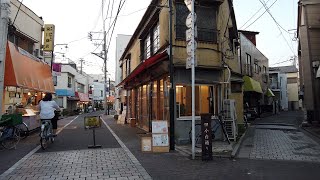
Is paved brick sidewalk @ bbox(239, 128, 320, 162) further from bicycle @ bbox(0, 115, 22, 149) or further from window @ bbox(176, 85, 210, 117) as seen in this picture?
bicycle @ bbox(0, 115, 22, 149)

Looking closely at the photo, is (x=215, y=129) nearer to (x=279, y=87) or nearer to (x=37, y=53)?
(x=37, y=53)

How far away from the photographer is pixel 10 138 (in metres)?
10.9

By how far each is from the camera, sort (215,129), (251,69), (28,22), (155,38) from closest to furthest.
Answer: (215,129)
(155,38)
(28,22)
(251,69)

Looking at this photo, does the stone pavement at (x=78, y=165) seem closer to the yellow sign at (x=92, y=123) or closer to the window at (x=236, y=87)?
the yellow sign at (x=92, y=123)

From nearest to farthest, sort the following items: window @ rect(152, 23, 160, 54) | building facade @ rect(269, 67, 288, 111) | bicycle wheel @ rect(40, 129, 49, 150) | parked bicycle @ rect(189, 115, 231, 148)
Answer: bicycle wheel @ rect(40, 129, 49, 150), parked bicycle @ rect(189, 115, 231, 148), window @ rect(152, 23, 160, 54), building facade @ rect(269, 67, 288, 111)

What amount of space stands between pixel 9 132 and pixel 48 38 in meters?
13.3

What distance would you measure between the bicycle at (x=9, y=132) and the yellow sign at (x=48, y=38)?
1234 centimetres

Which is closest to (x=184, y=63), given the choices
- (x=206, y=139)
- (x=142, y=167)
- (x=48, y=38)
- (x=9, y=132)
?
(x=206, y=139)

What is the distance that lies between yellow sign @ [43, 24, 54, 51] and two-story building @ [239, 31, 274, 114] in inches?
575

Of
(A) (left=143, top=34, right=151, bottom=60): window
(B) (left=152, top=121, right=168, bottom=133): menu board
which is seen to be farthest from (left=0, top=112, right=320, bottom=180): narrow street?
(A) (left=143, top=34, right=151, bottom=60): window

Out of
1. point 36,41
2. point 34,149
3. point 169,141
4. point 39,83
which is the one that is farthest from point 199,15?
point 36,41

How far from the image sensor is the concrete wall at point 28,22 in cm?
1859

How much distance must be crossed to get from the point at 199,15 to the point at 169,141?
18.8 feet

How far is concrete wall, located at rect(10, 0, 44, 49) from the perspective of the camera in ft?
61.0
